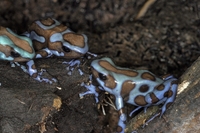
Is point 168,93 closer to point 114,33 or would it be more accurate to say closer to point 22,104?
point 22,104

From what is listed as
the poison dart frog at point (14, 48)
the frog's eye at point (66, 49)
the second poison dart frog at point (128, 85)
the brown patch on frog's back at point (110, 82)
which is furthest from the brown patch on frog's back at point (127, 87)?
the poison dart frog at point (14, 48)

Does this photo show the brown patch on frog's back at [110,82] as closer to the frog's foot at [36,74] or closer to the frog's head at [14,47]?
the frog's foot at [36,74]

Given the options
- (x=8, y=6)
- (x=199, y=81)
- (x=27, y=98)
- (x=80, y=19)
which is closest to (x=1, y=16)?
(x=8, y=6)

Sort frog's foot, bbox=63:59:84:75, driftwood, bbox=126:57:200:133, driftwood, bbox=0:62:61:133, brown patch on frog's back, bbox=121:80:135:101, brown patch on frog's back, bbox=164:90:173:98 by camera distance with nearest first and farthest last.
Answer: driftwood, bbox=0:62:61:133, driftwood, bbox=126:57:200:133, brown patch on frog's back, bbox=164:90:173:98, frog's foot, bbox=63:59:84:75, brown patch on frog's back, bbox=121:80:135:101

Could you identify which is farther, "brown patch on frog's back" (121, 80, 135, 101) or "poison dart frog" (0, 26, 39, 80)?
"brown patch on frog's back" (121, 80, 135, 101)

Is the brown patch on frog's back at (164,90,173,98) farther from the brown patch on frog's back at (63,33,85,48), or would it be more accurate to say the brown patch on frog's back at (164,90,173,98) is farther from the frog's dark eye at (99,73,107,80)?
the brown patch on frog's back at (63,33,85,48)

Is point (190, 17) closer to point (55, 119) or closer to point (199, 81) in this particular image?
point (199, 81)

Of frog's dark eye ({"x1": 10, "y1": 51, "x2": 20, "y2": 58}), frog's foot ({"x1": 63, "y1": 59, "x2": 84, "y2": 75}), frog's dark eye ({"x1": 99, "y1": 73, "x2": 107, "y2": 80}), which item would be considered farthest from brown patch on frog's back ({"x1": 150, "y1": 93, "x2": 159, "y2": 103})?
frog's dark eye ({"x1": 10, "y1": 51, "x2": 20, "y2": 58})

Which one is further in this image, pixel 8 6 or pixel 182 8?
pixel 182 8
